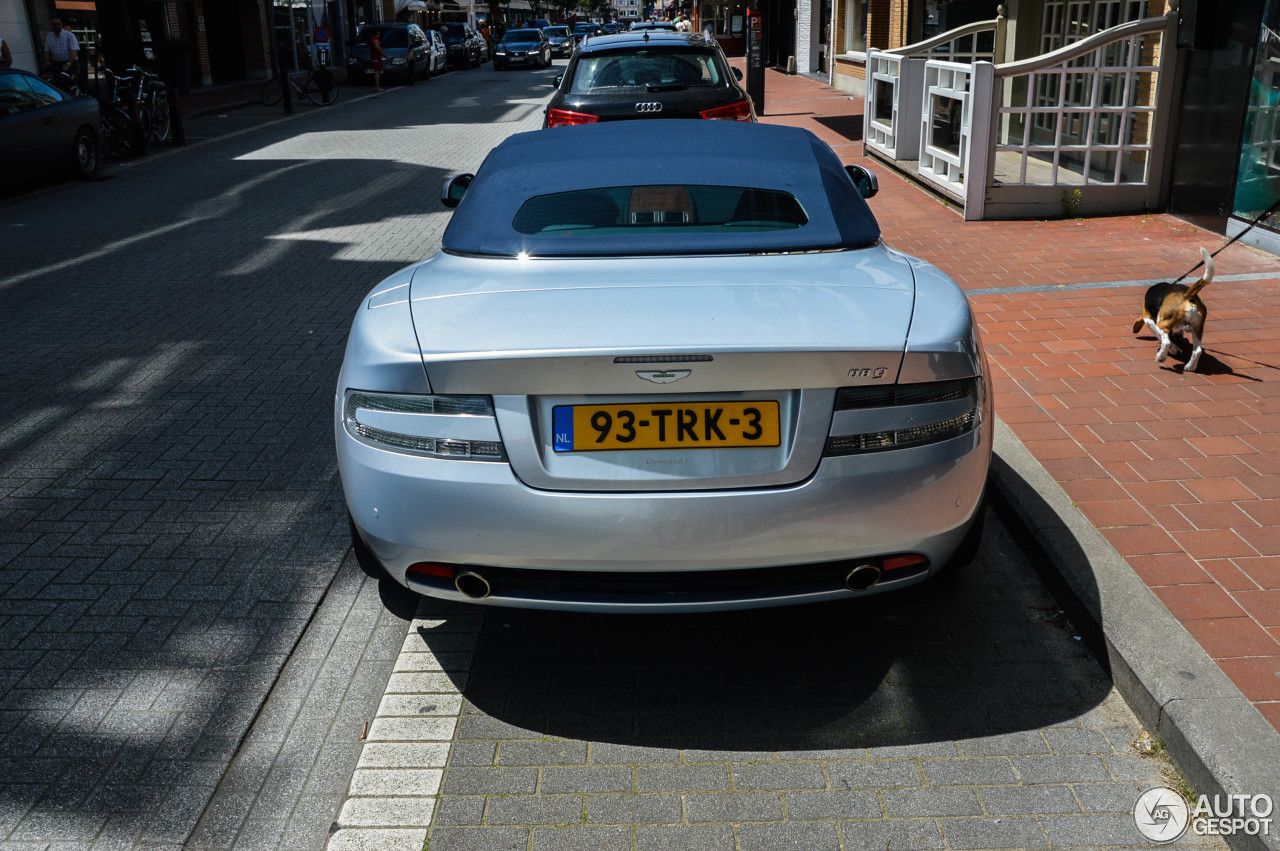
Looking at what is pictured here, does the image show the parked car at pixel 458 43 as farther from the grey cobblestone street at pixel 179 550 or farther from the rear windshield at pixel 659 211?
the rear windshield at pixel 659 211

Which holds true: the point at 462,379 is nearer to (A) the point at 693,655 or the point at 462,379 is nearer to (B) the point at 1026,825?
(A) the point at 693,655

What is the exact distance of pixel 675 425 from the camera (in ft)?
9.18

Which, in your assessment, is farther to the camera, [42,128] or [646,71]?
[42,128]

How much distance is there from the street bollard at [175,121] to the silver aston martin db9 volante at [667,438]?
676 inches

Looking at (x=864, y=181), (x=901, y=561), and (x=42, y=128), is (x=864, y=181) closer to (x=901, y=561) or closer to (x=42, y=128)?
(x=901, y=561)

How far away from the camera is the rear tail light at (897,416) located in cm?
282

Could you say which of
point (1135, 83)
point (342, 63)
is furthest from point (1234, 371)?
point (342, 63)

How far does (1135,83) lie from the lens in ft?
31.7

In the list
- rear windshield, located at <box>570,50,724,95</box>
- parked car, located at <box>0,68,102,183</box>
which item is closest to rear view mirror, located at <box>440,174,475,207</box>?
rear windshield, located at <box>570,50,724,95</box>

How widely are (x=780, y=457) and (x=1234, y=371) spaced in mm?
3839

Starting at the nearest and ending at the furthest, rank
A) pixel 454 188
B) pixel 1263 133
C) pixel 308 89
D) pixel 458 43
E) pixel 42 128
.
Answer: pixel 454 188
pixel 1263 133
pixel 42 128
pixel 308 89
pixel 458 43

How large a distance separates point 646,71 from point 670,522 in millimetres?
8473

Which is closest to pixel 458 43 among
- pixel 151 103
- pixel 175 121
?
pixel 175 121

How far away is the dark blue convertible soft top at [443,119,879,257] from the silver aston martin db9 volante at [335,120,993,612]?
1.24ft
